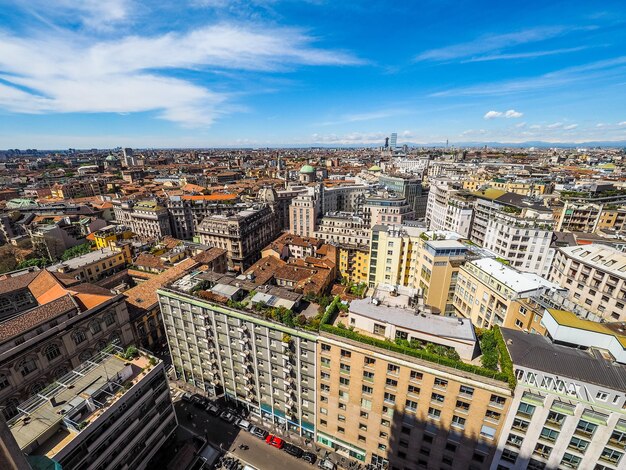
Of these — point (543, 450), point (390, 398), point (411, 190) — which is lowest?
point (543, 450)

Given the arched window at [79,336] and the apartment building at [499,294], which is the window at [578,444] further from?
the arched window at [79,336]

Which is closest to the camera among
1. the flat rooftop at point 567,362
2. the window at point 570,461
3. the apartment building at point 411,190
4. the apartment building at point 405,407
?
the flat rooftop at point 567,362

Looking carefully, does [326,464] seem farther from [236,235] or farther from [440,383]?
[236,235]

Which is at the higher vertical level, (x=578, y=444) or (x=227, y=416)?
(x=578, y=444)

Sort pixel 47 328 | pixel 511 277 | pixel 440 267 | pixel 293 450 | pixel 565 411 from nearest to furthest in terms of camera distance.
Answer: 1. pixel 565 411
2. pixel 47 328
3. pixel 511 277
4. pixel 293 450
5. pixel 440 267

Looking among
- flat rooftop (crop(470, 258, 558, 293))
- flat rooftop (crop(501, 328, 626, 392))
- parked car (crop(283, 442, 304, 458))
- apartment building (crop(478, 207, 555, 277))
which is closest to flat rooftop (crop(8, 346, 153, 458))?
parked car (crop(283, 442, 304, 458))

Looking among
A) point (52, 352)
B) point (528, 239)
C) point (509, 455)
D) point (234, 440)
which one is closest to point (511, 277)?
point (509, 455)

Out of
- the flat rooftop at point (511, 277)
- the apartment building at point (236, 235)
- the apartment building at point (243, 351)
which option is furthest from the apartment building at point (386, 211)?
the apartment building at point (243, 351)

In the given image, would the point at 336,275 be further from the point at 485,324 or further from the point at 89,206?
the point at 89,206
